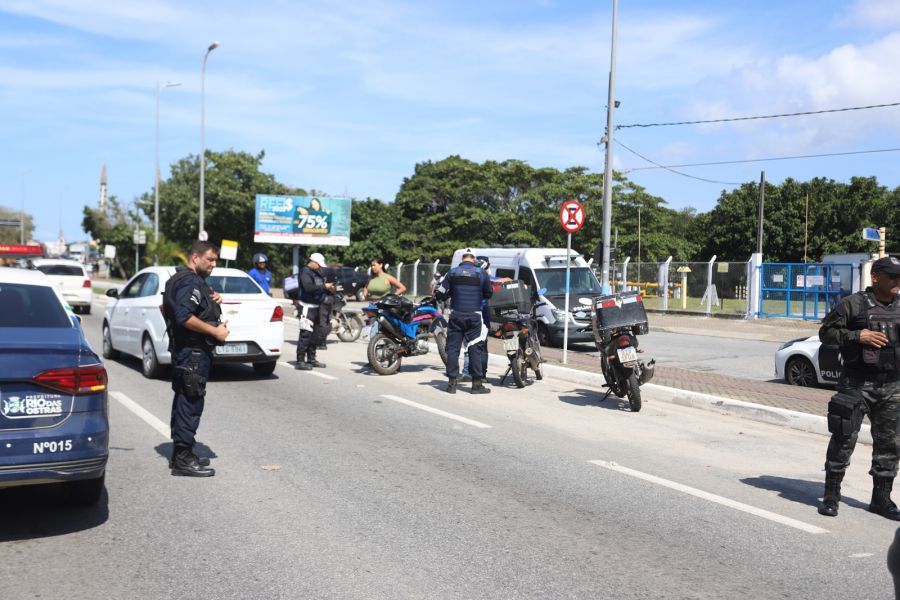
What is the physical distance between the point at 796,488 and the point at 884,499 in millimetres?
828

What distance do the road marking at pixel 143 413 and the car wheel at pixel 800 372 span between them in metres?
9.25

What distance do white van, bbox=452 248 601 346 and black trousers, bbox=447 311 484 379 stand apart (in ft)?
22.9

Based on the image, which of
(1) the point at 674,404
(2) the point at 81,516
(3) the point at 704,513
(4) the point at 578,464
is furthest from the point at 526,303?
(2) the point at 81,516

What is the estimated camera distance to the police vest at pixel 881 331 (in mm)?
5797

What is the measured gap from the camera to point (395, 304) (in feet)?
42.0

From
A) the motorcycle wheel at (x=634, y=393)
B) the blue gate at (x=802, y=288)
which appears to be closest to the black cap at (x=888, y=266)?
the motorcycle wheel at (x=634, y=393)

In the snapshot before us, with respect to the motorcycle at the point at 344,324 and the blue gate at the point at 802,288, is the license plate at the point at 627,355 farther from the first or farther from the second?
the blue gate at the point at 802,288

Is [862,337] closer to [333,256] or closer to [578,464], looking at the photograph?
[578,464]

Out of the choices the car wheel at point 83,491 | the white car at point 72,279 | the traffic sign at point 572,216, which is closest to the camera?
the car wheel at point 83,491

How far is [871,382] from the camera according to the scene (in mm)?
5922

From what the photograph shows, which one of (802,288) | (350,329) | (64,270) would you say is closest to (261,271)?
(350,329)

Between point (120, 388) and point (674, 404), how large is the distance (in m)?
7.18

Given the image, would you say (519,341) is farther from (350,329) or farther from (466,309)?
(350,329)

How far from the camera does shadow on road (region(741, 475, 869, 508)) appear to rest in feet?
20.9
